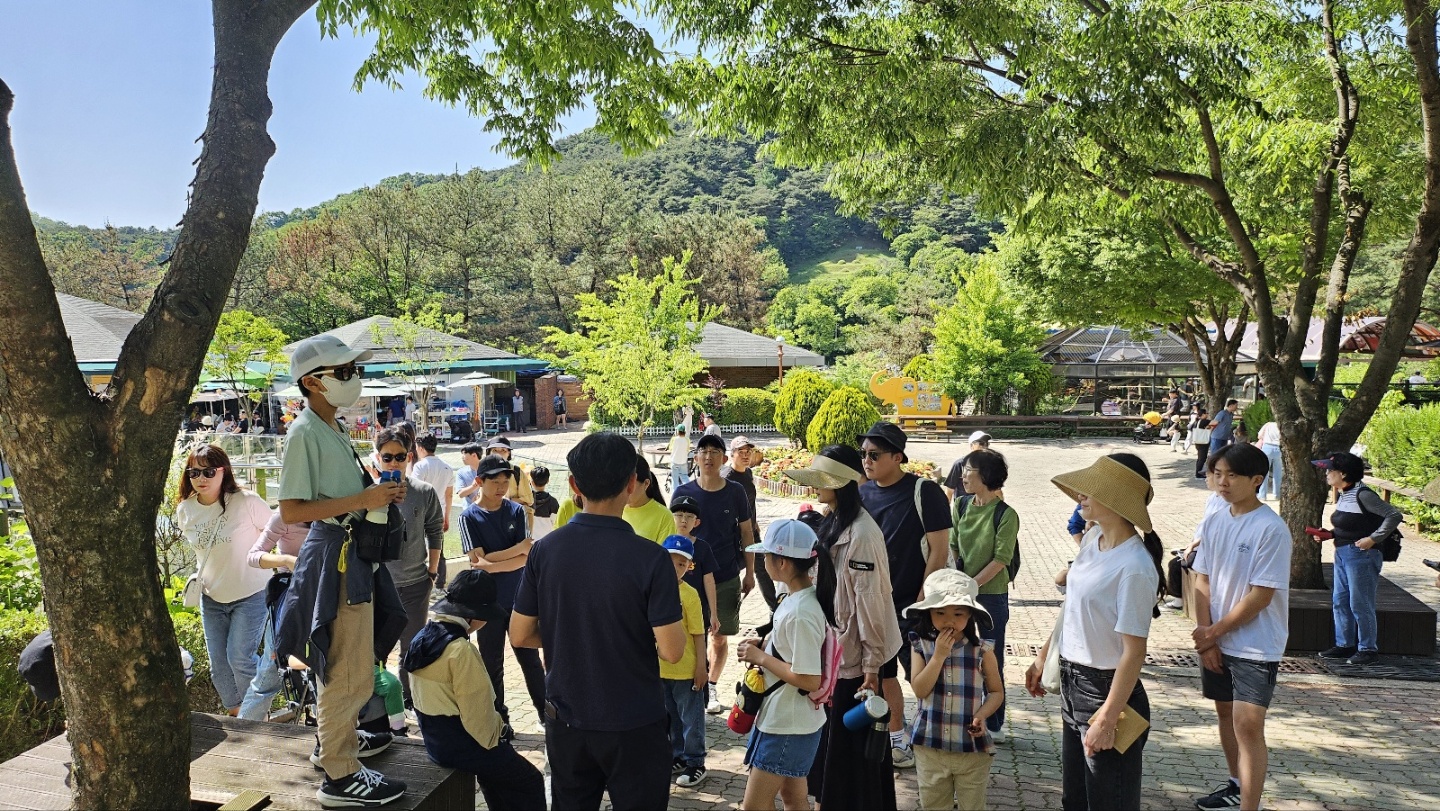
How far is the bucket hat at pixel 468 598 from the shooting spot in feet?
12.8

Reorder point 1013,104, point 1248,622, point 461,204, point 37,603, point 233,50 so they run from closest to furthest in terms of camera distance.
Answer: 1. point 233,50
2. point 1248,622
3. point 37,603
4. point 1013,104
5. point 461,204

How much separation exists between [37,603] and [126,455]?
499 centimetres

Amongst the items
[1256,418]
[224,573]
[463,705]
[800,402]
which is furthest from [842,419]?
[463,705]

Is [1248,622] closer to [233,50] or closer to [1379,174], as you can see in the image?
[233,50]

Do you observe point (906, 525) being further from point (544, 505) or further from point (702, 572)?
point (544, 505)

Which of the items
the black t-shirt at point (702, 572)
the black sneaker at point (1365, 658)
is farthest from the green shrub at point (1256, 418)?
the black t-shirt at point (702, 572)

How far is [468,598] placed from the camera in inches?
154

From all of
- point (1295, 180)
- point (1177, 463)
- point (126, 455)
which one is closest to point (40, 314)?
point (126, 455)

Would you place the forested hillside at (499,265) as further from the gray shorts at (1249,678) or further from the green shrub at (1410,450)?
the gray shorts at (1249,678)

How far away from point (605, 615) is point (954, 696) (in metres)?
1.63

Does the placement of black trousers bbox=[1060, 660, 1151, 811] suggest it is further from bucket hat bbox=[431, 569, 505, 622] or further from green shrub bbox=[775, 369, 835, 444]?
green shrub bbox=[775, 369, 835, 444]

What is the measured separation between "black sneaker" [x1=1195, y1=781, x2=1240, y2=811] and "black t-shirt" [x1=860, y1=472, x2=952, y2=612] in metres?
1.68

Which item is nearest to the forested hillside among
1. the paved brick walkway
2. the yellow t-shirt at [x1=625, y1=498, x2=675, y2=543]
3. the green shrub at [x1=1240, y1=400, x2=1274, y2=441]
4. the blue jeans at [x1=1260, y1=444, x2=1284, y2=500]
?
the green shrub at [x1=1240, y1=400, x2=1274, y2=441]

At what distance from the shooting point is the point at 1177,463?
69.8 feet
